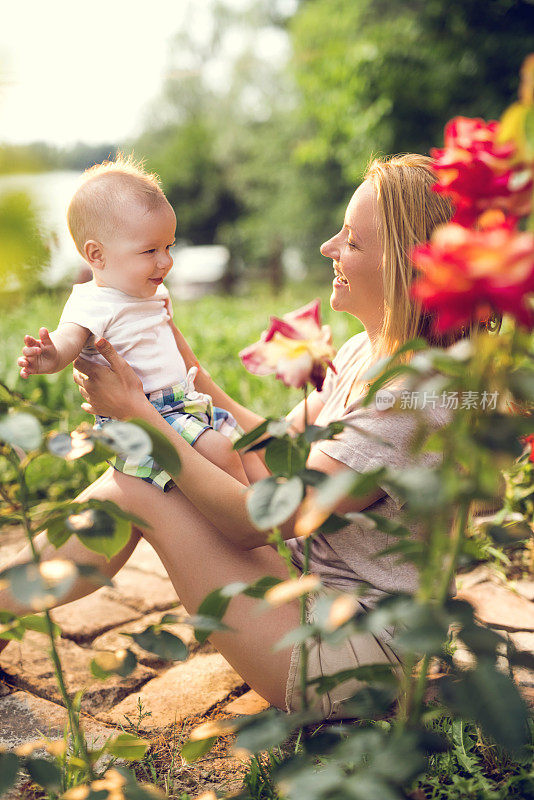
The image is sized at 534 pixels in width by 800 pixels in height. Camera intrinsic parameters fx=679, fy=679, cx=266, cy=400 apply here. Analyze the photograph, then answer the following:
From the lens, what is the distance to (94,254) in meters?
1.61

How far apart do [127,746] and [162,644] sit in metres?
0.31

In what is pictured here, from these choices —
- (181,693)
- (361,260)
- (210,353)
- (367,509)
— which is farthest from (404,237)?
(210,353)

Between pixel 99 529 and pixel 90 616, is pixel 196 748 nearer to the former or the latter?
pixel 99 529

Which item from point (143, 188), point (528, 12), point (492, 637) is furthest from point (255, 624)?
point (528, 12)

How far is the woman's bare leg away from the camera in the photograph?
1.36 meters

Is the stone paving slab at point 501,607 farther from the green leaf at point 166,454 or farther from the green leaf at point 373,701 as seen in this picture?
the green leaf at point 166,454

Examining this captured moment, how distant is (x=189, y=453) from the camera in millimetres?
1413

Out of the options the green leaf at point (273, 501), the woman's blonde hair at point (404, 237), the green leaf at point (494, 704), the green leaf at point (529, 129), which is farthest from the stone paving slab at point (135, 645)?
the green leaf at point (529, 129)

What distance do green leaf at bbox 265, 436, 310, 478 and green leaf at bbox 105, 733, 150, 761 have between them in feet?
1.70

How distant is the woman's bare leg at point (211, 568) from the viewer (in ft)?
4.46

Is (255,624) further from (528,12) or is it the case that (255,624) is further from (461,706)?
(528,12)

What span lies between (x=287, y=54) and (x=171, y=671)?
15020mm

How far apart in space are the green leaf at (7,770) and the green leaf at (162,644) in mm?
188

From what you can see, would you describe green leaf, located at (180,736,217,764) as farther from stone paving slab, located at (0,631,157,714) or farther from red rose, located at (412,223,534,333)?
red rose, located at (412,223,534,333)
